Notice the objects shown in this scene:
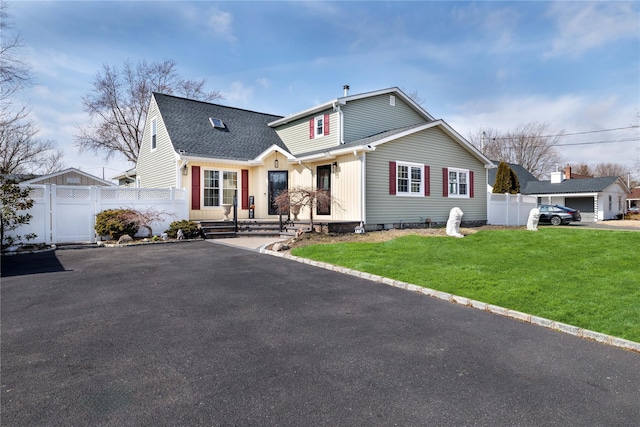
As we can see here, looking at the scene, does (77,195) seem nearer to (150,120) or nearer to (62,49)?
(62,49)

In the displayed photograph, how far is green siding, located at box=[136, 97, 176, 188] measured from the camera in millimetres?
15617

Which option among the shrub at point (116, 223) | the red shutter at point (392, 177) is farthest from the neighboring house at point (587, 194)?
the shrub at point (116, 223)

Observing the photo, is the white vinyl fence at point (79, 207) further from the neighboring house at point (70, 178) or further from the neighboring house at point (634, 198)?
the neighboring house at point (634, 198)

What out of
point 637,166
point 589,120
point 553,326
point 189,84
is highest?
point 189,84

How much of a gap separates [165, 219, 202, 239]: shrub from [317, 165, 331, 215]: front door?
509 cm

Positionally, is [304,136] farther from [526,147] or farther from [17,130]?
[526,147]

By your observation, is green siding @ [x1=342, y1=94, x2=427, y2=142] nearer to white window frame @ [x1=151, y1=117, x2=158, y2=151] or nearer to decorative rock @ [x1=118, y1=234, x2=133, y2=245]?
decorative rock @ [x1=118, y1=234, x2=133, y2=245]

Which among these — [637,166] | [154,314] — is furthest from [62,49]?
[637,166]

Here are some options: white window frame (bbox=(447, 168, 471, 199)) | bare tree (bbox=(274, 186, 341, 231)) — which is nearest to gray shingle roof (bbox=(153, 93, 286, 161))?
bare tree (bbox=(274, 186, 341, 231))

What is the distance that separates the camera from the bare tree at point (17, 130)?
16.7m

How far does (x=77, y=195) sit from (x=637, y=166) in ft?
154

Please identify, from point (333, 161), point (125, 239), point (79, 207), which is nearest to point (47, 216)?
point (79, 207)

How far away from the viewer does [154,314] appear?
4293 millimetres

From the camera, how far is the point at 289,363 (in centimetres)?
298
